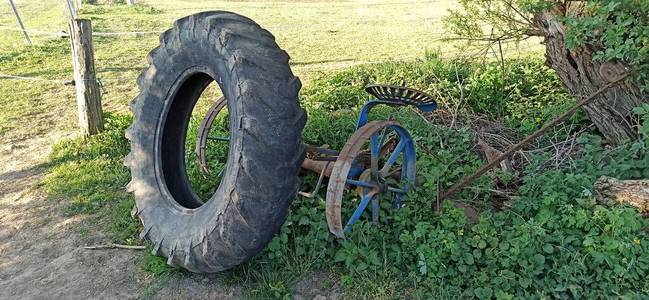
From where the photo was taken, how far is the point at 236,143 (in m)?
2.81

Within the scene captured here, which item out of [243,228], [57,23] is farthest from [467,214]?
[57,23]

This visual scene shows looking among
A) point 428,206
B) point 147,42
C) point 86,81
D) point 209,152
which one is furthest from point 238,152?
point 147,42

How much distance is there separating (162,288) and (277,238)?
2.52 feet

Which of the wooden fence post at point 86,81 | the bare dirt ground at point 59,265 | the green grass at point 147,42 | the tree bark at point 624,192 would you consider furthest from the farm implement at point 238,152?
the green grass at point 147,42

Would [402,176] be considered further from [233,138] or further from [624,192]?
[624,192]

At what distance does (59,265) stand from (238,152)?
173cm

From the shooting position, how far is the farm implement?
275 centimetres

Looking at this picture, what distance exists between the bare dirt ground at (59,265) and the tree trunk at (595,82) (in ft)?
10.8

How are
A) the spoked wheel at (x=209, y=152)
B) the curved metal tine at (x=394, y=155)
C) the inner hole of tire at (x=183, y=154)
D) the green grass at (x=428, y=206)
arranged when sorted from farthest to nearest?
the spoked wheel at (x=209, y=152), the inner hole of tire at (x=183, y=154), the curved metal tine at (x=394, y=155), the green grass at (x=428, y=206)

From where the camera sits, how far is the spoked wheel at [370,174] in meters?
3.01

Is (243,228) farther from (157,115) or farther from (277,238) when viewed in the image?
(157,115)

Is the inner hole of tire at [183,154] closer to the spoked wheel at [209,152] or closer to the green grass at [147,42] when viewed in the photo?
the spoked wheel at [209,152]

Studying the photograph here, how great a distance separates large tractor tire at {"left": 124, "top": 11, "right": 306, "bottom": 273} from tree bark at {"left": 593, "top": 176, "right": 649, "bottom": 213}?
198 centimetres

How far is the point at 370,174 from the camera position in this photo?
3.39 m
